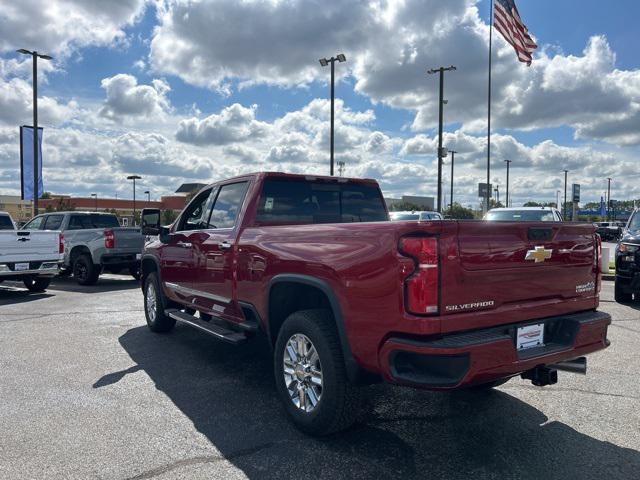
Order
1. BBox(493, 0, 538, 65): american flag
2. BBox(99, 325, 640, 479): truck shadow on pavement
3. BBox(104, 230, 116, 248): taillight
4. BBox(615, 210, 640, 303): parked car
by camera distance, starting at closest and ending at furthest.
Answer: BBox(99, 325, 640, 479): truck shadow on pavement → BBox(615, 210, 640, 303): parked car → BBox(104, 230, 116, 248): taillight → BBox(493, 0, 538, 65): american flag

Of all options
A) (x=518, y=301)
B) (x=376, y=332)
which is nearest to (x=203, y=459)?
(x=376, y=332)

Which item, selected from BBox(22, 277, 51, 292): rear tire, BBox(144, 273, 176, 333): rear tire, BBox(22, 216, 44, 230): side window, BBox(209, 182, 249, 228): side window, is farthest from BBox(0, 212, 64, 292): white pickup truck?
BBox(209, 182, 249, 228): side window

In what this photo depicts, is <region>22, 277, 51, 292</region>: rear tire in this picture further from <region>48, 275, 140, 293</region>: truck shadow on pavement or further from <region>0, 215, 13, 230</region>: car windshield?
<region>0, 215, 13, 230</region>: car windshield

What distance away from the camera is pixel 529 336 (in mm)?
3451

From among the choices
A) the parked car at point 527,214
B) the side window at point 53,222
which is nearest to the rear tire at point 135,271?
the side window at point 53,222

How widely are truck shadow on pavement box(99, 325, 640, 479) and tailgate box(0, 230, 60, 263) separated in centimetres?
703

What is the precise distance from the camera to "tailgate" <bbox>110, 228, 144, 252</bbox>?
41.4 feet

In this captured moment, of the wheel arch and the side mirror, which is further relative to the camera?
the side mirror

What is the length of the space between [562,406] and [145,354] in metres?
4.34

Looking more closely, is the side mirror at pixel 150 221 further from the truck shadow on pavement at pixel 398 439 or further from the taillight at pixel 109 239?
the taillight at pixel 109 239

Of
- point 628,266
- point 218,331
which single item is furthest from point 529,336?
point 628,266

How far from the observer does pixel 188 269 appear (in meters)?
5.95

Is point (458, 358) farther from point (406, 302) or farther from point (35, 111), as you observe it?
point (35, 111)

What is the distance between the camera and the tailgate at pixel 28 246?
10750 millimetres
